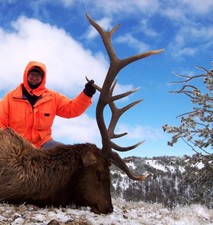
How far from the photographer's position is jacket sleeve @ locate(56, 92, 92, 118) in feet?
26.5

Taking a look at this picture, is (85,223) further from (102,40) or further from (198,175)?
(198,175)

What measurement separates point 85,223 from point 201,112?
17.2 ft

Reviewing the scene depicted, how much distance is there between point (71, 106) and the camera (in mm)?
8219

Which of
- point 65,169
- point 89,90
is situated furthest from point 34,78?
point 65,169

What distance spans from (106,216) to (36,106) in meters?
2.78

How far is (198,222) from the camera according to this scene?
6.81 m

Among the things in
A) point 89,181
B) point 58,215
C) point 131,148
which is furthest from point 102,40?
point 58,215

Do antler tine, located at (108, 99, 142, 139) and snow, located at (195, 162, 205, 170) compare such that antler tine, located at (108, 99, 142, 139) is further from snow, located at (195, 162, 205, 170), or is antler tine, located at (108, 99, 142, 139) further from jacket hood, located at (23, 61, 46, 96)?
snow, located at (195, 162, 205, 170)

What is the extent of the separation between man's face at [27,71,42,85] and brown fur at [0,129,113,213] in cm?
201

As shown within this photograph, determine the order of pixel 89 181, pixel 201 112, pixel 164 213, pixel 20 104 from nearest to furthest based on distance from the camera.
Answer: pixel 89 181 < pixel 164 213 < pixel 20 104 < pixel 201 112

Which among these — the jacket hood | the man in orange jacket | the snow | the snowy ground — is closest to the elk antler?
the snowy ground

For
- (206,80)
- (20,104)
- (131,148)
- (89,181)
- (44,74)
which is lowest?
(89,181)

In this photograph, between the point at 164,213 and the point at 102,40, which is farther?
the point at 164,213

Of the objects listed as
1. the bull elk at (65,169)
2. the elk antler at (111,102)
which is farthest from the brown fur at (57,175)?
the elk antler at (111,102)
